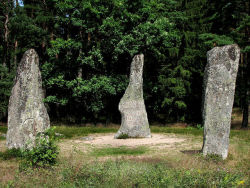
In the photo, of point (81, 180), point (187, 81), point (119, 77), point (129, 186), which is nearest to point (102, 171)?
point (81, 180)

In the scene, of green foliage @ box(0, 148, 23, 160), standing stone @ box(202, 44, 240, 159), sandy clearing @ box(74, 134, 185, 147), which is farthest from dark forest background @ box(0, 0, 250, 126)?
standing stone @ box(202, 44, 240, 159)

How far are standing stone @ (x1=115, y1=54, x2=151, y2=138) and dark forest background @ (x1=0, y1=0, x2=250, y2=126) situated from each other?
504cm

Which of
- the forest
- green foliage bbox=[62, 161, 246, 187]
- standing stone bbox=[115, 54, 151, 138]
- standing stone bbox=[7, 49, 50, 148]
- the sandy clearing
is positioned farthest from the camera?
standing stone bbox=[115, 54, 151, 138]

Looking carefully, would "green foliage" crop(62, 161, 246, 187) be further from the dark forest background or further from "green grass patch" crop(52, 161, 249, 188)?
the dark forest background

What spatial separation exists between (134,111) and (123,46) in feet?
23.9

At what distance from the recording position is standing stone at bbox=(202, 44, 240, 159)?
9328 millimetres

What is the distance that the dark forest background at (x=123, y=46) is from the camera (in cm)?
2203

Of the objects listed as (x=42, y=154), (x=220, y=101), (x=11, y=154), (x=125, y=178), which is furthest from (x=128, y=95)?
(x=125, y=178)

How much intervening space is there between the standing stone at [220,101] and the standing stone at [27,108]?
18.8 feet

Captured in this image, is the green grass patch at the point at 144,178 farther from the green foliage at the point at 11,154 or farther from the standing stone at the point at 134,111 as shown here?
the standing stone at the point at 134,111

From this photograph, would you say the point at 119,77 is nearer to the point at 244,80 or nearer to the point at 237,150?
the point at 244,80

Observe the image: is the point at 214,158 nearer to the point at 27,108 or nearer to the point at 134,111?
the point at 27,108

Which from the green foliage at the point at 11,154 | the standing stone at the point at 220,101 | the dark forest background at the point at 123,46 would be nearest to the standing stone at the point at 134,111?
the dark forest background at the point at 123,46

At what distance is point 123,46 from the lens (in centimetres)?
2211
